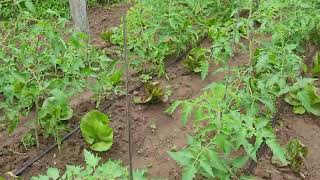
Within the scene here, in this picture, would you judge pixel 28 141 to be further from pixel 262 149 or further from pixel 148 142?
pixel 262 149

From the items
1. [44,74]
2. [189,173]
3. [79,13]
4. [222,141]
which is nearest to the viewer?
[189,173]

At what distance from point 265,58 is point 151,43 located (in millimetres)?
1495

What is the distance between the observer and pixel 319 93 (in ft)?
14.7

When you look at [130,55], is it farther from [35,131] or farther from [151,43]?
[35,131]

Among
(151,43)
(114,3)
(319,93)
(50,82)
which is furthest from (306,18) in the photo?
(114,3)

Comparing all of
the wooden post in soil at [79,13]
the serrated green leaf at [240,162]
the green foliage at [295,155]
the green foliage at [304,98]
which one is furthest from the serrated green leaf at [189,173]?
the wooden post in soil at [79,13]

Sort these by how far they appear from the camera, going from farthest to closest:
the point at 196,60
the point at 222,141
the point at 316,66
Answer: the point at 196,60 → the point at 316,66 → the point at 222,141

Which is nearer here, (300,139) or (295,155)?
(295,155)

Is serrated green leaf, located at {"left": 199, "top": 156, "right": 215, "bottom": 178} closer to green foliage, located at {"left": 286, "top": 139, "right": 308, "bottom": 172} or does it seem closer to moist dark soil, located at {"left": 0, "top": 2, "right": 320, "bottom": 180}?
moist dark soil, located at {"left": 0, "top": 2, "right": 320, "bottom": 180}

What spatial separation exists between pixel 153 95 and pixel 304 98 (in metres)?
1.46

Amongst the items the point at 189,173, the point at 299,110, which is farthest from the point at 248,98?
the point at 189,173

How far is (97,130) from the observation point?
387cm

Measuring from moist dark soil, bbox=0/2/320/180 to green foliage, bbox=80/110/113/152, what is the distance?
0.11m

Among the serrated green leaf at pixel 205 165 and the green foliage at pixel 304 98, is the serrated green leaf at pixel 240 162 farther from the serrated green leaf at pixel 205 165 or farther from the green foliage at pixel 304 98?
the green foliage at pixel 304 98
